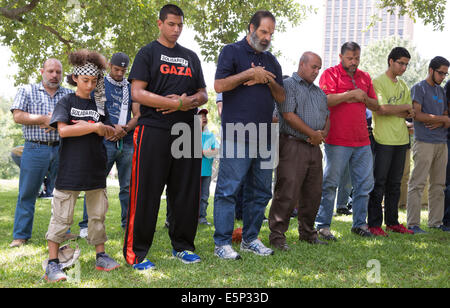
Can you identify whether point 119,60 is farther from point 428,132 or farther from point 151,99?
point 428,132

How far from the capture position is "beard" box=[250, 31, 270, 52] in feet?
15.1

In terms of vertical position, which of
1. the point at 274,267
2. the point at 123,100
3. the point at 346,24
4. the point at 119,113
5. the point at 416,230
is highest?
the point at 346,24

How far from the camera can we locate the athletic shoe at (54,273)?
3635 millimetres

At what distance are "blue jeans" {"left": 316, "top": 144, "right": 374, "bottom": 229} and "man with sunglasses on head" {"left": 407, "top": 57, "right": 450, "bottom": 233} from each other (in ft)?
4.02

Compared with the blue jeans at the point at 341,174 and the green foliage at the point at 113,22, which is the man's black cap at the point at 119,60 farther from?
the green foliage at the point at 113,22

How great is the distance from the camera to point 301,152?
5145 mm

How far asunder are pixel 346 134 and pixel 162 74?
2689 millimetres

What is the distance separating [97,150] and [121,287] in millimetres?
1323

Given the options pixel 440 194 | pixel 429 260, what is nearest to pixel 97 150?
pixel 429 260

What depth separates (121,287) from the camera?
3471mm

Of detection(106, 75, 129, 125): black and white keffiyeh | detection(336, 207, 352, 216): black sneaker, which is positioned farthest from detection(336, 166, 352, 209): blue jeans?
detection(106, 75, 129, 125): black and white keffiyeh

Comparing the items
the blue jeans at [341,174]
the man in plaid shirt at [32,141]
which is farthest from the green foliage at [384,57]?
the man in plaid shirt at [32,141]

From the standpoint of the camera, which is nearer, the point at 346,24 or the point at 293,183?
the point at 293,183

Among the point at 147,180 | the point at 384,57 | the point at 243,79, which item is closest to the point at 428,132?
the point at 243,79
